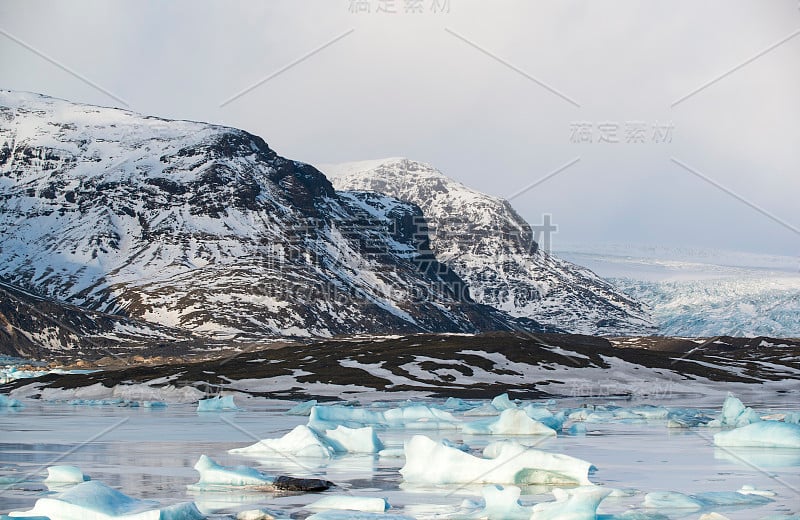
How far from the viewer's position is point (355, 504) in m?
17.7

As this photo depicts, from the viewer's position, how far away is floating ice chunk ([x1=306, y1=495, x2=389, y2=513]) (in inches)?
690

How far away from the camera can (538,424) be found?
1478 inches

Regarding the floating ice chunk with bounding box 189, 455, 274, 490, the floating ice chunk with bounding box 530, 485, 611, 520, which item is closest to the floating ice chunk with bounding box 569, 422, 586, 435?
the floating ice chunk with bounding box 189, 455, 274, 490

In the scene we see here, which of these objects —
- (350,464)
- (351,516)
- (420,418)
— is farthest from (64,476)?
(420,418)

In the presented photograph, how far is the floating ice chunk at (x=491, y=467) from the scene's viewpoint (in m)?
21.5

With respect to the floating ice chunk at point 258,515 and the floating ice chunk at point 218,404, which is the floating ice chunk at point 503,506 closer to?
the floating ice chunk at point 258,515

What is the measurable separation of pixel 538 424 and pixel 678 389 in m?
56.3

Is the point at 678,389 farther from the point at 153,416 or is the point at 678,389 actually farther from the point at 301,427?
the point at 301,427

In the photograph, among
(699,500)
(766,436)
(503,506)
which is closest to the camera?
(503,506)

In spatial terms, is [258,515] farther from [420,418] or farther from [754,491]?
[420,418]

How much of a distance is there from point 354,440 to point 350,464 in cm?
380

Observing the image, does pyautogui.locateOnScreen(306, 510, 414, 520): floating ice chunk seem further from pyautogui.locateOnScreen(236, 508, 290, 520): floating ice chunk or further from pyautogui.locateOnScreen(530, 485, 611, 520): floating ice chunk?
pyautogui.locateOnScreen(530, 485, 611, 520): floating ice chunk

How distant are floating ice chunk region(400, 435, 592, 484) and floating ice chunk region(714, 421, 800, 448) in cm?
1214

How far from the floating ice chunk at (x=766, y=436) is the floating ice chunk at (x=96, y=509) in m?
21.2
